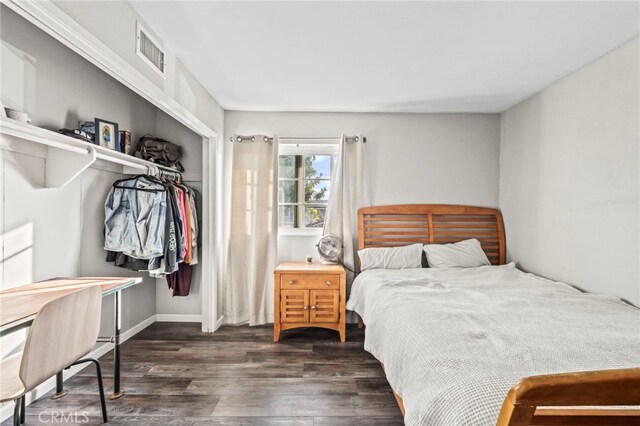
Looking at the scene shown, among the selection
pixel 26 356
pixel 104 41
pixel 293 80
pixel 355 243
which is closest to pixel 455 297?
pixel 355 243

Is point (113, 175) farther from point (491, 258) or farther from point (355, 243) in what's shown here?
point (491, 258)

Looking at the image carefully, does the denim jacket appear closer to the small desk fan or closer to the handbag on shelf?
the handbag on shelf

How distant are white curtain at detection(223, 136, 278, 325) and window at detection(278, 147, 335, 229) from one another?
20 cm

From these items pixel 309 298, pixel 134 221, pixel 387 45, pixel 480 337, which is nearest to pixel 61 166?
pixel 134 221

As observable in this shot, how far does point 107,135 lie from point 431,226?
316 centimetres

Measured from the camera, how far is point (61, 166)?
2.19m

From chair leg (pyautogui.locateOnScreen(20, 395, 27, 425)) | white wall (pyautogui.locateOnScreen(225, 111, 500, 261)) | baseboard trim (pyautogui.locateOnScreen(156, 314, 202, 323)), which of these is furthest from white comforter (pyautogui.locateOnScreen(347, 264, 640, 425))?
baseboard trim (pyautogui.locateOnScreen(156, 314, 202, 323))

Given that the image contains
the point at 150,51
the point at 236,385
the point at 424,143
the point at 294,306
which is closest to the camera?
the point at 150,51

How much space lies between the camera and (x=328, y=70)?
2.67m

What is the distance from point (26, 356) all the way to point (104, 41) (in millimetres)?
1482

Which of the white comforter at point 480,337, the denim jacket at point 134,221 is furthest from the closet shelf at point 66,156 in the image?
the white comforter at point 480,337

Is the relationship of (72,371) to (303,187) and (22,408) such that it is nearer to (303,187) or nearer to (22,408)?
(22,408)

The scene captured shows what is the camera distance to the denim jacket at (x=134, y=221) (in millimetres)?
2777

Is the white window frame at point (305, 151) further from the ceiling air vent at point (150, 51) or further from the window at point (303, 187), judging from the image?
the ceiling air vent at point (150, 51)
